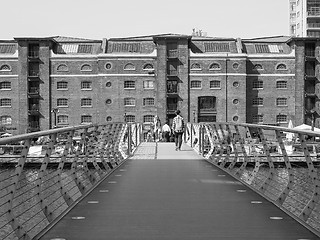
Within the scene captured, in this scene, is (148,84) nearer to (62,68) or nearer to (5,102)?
(62,68)

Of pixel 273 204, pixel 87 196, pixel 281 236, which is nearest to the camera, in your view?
pixel 281 236

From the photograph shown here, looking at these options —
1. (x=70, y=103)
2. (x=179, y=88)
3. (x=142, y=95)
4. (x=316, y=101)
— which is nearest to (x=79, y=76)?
(x=70, y=103)

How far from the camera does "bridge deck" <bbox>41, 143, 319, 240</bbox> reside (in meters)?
5.46

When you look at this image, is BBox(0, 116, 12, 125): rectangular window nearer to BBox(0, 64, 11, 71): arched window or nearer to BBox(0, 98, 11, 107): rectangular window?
BBox(0, 98, 11, 107): rectangular window

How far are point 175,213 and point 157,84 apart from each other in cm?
5291

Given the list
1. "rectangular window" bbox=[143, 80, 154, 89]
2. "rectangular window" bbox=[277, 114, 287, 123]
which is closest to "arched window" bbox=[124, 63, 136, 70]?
"rectangular window" bbox=[143, 80, 154, 89]

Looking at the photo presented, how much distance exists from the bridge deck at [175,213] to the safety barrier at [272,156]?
307 millimetres

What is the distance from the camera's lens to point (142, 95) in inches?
2350

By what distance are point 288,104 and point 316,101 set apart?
312cm

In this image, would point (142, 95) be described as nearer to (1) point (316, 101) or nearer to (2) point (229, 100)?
(2) point (229, 100)

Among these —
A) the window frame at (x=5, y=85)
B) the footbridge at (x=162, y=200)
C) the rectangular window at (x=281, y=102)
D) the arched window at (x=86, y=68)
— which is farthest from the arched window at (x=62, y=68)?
the footbridge at (x=162, y=200)

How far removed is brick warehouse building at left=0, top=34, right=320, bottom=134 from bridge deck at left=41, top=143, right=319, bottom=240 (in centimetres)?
4933

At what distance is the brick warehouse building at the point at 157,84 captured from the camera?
5884 cm

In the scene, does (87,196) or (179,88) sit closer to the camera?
(87,196)
